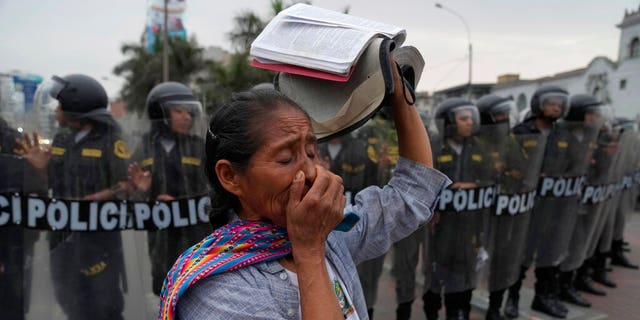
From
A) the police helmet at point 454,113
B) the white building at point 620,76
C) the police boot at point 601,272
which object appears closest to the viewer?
the police helmet at point 454,113

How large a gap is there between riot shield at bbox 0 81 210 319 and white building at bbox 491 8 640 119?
2881 cm

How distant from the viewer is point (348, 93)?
1.17m

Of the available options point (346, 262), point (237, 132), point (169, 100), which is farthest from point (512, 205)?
point (237, 132)

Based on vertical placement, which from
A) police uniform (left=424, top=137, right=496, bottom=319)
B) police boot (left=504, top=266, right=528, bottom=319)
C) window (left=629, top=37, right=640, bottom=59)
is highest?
window (left=629, top=37, right=640, bottom=59)

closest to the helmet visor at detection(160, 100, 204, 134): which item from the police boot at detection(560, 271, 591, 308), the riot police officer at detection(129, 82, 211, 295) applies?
the riot police officer at detection(129, 82, 211, 295)

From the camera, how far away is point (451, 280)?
3.80 metres

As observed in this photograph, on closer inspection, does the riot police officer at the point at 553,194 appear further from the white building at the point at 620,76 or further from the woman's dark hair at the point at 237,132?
the white building at the point at 620,76

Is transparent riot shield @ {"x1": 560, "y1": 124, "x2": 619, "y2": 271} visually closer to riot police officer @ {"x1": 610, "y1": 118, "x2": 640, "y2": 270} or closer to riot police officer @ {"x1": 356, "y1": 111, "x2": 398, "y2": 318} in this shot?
riot police officer @ {"x1": 610, "y1": 118, "x2": 640, "y2": 270}

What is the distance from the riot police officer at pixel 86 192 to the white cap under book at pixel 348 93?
2077mm

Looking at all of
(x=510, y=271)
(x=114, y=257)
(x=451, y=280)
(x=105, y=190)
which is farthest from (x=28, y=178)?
(x=510, y=271)

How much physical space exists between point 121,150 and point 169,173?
13.3 inches

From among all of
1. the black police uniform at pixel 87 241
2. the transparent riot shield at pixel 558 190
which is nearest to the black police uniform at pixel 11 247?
the black police uniform at pixel 87 241

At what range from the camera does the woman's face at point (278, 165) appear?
1.01 meters

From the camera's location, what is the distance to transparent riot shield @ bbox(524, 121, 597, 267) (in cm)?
437
